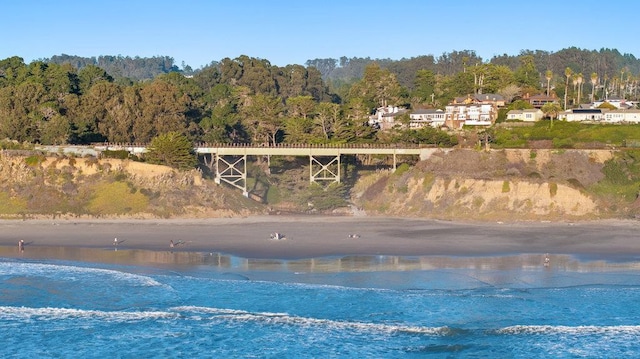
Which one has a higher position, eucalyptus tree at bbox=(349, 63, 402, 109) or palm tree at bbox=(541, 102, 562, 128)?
eucalyptus tree at bbox=(349, 63, 402, 109)

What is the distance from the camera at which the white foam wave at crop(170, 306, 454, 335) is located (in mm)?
30938

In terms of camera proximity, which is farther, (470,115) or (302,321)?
(470,115)

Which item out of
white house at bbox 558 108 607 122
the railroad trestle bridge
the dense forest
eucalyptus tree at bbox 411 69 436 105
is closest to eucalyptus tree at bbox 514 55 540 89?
the dense forest

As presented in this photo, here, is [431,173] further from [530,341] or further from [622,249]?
[530,341]

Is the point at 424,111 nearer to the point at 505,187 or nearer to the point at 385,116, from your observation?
the point at 385,116

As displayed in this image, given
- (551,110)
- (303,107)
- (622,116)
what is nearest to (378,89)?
(303,107)

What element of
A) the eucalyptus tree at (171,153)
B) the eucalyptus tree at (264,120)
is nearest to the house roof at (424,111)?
the eucalyptus tree at (264,120)

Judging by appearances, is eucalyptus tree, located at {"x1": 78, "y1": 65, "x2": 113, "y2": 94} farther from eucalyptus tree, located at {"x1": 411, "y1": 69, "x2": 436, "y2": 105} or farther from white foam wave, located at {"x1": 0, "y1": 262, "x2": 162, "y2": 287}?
white foam wave, located at {"x1": 0, "y1": 262, "x2": 162, "y2": 287}

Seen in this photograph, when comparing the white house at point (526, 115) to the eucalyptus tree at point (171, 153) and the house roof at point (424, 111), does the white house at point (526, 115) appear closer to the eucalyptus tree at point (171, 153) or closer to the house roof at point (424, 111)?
the house roof at point (424, 111)

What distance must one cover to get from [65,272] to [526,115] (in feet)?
189

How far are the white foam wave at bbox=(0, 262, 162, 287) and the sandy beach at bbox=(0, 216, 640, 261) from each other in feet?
19.3

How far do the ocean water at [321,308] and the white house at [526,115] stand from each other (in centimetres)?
4417

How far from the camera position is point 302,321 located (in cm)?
3228

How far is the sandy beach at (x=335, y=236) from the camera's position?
4634 cm
